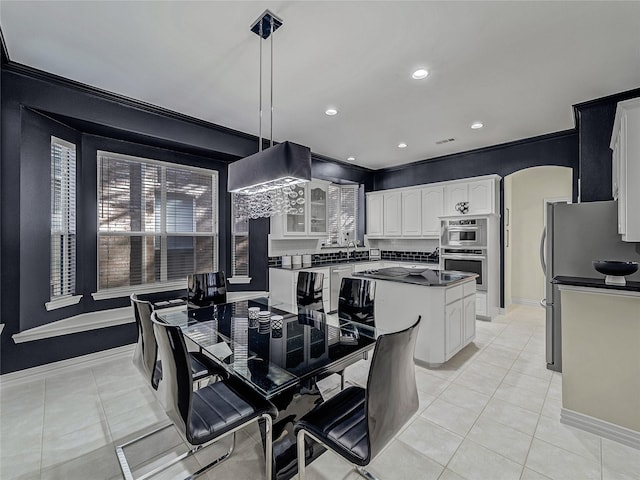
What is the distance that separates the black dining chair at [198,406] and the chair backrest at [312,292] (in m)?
1.51

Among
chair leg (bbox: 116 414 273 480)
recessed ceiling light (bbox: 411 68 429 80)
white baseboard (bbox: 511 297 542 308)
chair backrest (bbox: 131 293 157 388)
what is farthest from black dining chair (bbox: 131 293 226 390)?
white baseboard (bbox: 511 297 542 308)

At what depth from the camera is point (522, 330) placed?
4.34 metres

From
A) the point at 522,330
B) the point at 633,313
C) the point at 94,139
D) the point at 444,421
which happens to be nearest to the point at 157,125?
the point at 94,139

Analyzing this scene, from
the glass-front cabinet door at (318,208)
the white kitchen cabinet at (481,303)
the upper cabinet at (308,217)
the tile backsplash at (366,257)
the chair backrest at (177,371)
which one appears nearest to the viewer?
the chair backrest at (177,371)

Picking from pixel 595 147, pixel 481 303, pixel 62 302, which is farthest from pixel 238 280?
pixel 595 147

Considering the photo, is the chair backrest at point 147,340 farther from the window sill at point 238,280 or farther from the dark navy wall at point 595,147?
the dark navy wall at point 595,147

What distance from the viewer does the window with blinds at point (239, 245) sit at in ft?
15.1

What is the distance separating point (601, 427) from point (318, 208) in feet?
14.4

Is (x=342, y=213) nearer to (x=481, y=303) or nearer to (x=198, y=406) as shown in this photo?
(x=481, y=303)

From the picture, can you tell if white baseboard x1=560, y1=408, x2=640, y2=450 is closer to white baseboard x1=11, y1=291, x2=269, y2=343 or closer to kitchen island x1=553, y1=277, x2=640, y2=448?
kitchen island x1=553, y1=277, x2=640, y2=448

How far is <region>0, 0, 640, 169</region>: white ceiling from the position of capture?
2.00 meters

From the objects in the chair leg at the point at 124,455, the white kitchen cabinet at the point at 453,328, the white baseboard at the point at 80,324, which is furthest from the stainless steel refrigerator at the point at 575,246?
the white baseboard at the point at 80,324

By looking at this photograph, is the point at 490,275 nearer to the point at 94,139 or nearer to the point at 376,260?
the point at 376,260

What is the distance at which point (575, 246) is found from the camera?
9.64 ft
